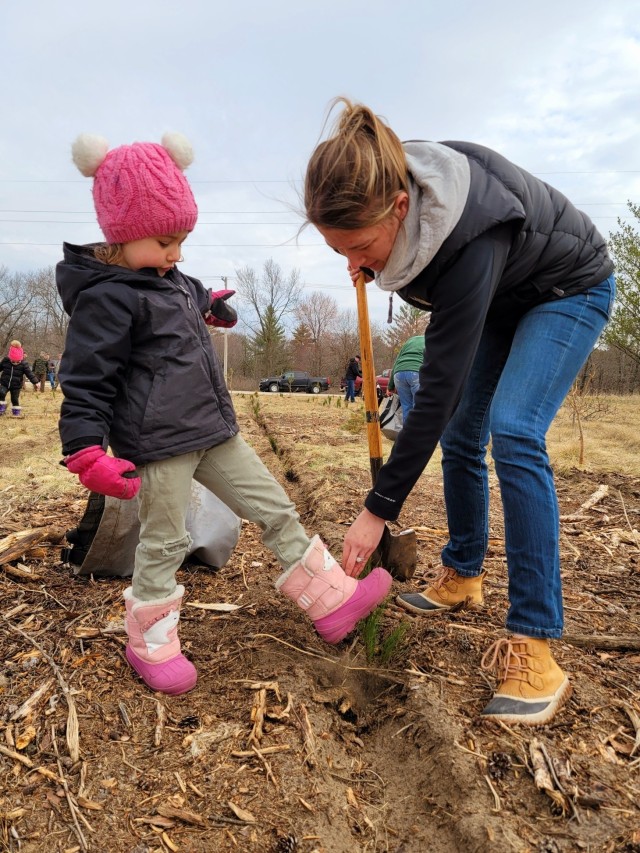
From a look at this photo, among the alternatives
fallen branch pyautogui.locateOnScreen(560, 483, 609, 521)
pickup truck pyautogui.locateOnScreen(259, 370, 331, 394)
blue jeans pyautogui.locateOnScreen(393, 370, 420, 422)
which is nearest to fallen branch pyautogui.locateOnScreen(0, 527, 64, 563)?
fallen branch pyautogui.locateOnScreen(560, 483, 609, 521)

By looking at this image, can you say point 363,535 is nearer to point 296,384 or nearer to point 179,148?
point 179,148

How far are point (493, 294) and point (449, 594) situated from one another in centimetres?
140

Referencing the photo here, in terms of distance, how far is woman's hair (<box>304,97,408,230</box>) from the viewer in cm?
151

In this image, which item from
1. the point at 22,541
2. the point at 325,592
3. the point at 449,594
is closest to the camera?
the point at 325,592

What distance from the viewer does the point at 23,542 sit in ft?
9.92

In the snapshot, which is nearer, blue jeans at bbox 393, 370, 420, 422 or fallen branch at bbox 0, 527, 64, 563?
fallen branch at bbox 0, 527, 64, 563

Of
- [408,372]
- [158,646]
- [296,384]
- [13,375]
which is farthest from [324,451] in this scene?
[296,384]

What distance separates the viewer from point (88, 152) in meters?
1.87

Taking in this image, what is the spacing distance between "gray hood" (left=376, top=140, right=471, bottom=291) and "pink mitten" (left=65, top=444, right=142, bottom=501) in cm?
105

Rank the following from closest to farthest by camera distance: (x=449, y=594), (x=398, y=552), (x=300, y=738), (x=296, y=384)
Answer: (x=300, y=738), (x=449, y=594), (x=398, y=552), (x=296, y=384)

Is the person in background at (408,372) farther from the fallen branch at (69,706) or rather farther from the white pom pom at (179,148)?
the fallen branch at (69,706)

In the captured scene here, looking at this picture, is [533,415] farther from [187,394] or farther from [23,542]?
[23,542]

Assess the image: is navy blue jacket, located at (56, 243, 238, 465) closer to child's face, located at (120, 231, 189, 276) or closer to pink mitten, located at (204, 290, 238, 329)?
child's face, located at (120, 231, 189, 276)

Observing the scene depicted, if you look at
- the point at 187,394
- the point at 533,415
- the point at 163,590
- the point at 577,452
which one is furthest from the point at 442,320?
the point at 577,452
